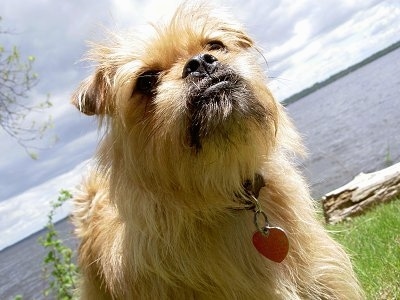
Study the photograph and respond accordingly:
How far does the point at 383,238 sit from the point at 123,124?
306 centimetres

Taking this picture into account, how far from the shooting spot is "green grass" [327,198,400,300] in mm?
4191

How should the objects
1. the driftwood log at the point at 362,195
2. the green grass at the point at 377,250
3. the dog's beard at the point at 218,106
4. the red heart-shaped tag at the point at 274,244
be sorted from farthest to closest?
the driftwood log at the point at 362,195
the green grass at the point at 377,250
the red heart-shaped tag at the point at 274,244
the dog's beard at the point at 218,106

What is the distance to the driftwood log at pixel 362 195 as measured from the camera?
7707 millimetres

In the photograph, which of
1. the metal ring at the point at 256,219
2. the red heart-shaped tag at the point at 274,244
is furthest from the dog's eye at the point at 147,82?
the red heart-shaped tag at the point at 274,244

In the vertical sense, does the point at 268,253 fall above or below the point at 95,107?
below

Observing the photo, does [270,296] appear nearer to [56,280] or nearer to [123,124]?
[123,124]

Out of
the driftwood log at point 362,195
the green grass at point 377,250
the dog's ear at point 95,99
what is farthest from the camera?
the driftwood log at point 362,195

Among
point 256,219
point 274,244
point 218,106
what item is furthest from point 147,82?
point 274,244

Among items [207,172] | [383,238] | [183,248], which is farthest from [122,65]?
[383,238]

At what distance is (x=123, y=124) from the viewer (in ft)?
11.0

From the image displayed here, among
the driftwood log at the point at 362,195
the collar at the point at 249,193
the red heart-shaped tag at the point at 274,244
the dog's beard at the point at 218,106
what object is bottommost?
the driftwood log at the point at 362,195

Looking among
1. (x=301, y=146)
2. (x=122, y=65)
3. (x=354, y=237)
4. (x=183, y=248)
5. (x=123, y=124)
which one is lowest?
(x=354, y=237)

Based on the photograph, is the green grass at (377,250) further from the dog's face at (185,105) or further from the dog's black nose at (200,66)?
the dog's black nose at (200,66)

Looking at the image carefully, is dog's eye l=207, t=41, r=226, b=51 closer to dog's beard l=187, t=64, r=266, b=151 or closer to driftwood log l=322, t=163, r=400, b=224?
dog's beard l=187, t=64, r=266, b=151
